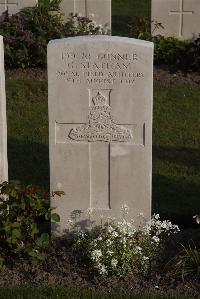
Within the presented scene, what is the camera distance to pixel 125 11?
18000 mm

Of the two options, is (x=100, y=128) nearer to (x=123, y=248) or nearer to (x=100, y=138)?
(x=100, y=138)

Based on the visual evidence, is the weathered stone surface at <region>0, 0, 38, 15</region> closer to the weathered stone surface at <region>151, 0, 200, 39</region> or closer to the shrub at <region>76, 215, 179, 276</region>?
the weathered stone surface at <region>151, 0, 200, 39</region>

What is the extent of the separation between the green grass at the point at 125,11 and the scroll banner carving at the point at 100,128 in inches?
Answer: 366

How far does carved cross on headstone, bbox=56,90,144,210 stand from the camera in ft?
18.9

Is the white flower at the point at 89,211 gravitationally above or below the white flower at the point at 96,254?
above

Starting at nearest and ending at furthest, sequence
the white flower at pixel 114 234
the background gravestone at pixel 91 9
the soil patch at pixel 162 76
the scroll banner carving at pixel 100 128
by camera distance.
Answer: the white flower at pixel 114 234, the scroll banner carving at pixel 100 128, the soil patch at pixel 162 76, the background gravestone at pixel 91 9

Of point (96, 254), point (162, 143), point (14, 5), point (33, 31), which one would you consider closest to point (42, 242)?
point (96, 254)

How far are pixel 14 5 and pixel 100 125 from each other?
6.80 meters

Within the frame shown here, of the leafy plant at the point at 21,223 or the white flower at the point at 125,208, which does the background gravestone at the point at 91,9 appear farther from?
the leafy plant at the point at 21,223

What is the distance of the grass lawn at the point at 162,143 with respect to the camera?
7312 mm

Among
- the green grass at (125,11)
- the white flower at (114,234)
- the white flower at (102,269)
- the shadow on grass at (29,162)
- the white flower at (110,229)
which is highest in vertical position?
the green grass at (125,11)

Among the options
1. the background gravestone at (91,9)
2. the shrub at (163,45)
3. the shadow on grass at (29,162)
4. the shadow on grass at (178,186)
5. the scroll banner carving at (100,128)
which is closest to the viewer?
the scroll banner carving at (100,128)

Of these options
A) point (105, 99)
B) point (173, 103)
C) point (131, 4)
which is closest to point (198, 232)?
point (105, 99)

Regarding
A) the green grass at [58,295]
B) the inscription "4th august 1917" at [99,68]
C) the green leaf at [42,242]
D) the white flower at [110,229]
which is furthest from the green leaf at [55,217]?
the inscription "4th august 1917" at [99,68]
